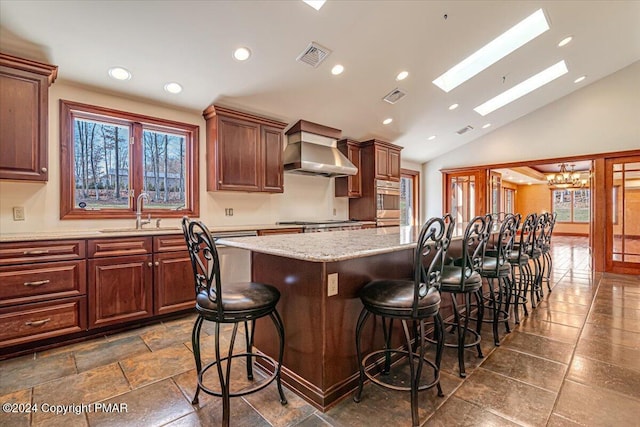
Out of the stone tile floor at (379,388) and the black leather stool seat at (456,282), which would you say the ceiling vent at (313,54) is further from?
the stone tile floor at (379,388)

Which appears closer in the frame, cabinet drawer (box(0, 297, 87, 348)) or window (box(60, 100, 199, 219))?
cabinet drawer (box(0, 297, 87, 348))

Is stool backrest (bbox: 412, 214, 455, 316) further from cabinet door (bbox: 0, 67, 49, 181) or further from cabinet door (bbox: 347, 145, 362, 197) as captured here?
cabinet door (bbox: 347, 145, 362, 197)

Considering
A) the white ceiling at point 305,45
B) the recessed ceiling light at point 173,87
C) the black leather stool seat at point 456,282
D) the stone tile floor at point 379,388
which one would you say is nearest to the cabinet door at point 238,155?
the white ceiling at point 305,45

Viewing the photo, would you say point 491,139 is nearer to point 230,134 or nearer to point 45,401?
point 230,134

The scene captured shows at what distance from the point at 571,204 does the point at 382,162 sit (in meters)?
11.1

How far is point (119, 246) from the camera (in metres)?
2.79

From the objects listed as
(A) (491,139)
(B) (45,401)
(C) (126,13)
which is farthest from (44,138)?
(A) (491,139)

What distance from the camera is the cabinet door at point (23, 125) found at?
8.05 ft

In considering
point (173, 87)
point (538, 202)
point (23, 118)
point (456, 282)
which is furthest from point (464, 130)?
point (538, 202)

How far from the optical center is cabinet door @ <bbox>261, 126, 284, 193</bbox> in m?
4.16

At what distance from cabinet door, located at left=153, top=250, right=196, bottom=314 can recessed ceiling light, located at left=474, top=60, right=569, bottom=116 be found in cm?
554

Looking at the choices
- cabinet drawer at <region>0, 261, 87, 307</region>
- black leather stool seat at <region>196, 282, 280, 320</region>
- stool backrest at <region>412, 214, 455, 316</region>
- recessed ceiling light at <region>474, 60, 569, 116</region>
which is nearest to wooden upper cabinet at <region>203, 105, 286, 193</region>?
cabinet drawer at <region>0, 261, 87, 307</region>

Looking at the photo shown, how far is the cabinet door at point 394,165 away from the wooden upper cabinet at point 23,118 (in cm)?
494

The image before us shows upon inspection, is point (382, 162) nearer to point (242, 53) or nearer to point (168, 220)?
point (242, 53)
